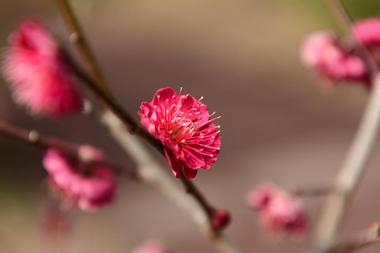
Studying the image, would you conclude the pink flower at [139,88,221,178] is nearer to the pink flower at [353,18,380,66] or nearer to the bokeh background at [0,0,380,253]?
the pink flower at [353,18,380,66]

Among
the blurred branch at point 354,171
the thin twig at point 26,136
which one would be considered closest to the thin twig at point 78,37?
the thin twig at point 26,136

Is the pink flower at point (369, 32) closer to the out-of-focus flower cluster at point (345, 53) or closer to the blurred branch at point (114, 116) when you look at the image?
the out-of-focus flower cluster at point (345, 53)

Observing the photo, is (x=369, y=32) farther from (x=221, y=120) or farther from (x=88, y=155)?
(x=221, y=120)

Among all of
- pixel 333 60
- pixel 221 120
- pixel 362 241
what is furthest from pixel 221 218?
pixel 221 120

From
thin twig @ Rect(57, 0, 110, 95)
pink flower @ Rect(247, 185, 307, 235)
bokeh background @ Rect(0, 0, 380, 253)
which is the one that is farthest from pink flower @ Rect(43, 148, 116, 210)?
bokeh background @ Rect(0, 0, 380, 253)

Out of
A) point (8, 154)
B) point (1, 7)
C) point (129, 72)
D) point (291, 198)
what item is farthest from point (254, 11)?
point (291, 198)

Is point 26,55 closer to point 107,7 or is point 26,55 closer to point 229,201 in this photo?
point 229,201
